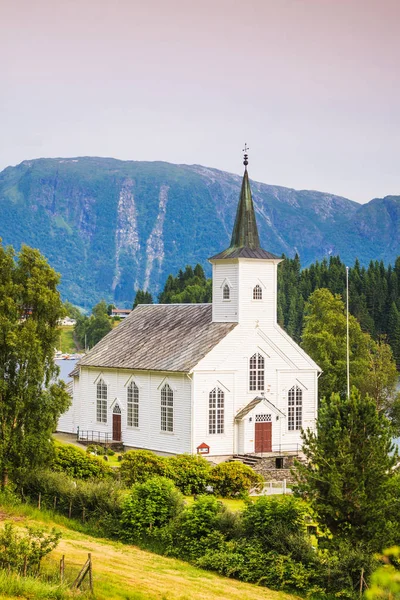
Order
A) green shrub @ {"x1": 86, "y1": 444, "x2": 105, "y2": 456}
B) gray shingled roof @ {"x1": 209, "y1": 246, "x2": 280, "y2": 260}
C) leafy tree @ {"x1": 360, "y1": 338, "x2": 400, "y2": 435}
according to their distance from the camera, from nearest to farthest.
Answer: green shrub @ {"x1": 86, "y1": 444, "x2": 105, "y2": 456}
gray shingled roof @ {"x1": 209, "y1": 246, "x2": 280, "y2": 260}
leafy tree @ {"x1": 360, "y1": 338, "x2": 400, "y2": 435}

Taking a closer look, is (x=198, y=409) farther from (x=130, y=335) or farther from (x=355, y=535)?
(x=355, y=535)

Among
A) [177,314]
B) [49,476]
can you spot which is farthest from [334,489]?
[177,314]

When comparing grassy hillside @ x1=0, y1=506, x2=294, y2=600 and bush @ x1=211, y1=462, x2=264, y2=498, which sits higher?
bush @ x1=211, y1=462, x2=264, y2=498

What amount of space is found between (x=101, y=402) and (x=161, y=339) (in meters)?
5.62

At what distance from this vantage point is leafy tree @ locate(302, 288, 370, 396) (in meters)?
72.8

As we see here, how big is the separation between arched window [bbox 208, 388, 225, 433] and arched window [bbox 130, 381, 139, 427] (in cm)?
556

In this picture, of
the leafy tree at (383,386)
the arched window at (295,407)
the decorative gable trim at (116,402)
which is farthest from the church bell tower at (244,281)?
the leafy tree at (383,386)

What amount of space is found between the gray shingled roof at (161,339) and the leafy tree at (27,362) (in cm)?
1308

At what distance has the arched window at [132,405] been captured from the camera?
5656 cm

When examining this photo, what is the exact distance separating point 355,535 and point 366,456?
2.40 m

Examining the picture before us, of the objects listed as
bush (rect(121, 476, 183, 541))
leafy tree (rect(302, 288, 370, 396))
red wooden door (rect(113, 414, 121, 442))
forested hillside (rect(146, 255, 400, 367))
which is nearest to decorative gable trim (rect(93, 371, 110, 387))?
red wooden door (rect(113, 414, 121, 442))

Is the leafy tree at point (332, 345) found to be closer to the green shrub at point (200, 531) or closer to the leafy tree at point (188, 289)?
the green shrub at point (200, 531)

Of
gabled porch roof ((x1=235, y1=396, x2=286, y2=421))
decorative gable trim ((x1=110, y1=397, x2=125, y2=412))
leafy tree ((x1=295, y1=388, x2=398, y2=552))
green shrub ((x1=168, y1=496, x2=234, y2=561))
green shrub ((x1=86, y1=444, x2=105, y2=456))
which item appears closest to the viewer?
leafy tree ((x1=295, y1=388, x2=398, y2=552))

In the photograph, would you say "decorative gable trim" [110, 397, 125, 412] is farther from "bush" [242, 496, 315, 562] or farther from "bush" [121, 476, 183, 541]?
"bush" [242, 496, 315, 562]
